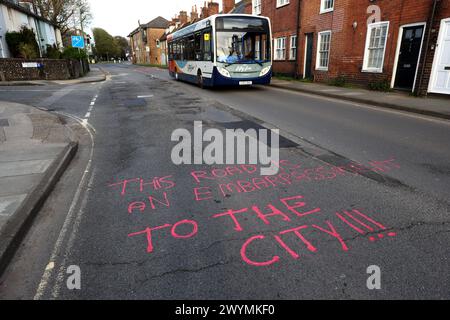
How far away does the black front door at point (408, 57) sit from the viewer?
497 inches

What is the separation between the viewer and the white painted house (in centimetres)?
2592

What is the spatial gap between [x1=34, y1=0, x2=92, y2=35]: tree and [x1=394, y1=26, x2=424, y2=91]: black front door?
4774 cm

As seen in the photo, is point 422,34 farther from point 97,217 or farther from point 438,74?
point 97,217

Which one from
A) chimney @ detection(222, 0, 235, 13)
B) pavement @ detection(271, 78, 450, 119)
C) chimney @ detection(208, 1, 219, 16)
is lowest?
pavement @ detection(271, 78, 450, 119)

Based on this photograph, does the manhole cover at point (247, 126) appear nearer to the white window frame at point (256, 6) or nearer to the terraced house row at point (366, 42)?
the terraced house row at point (366, 42)

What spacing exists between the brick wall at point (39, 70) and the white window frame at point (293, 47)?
59.8 feet

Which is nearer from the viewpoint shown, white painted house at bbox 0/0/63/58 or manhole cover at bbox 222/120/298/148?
manhole cover at bbox 222/120/298/148

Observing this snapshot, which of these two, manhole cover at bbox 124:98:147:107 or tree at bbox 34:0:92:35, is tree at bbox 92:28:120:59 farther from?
manhole cover at bbox 124:98:147:107

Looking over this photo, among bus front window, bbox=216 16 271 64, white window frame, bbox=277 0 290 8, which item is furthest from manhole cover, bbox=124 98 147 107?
white window frame, bbox=277 0 290 8

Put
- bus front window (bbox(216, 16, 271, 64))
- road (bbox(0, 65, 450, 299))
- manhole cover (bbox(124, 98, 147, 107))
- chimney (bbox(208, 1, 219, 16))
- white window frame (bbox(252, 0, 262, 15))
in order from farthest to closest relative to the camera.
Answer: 1. chimney (bbox(208, 1, 219, 16))
2. white window frame (bbox(252, 0, 262, 15))
3. bus front window (bbox(216, 16, 271, 64))
4. manhole cover (bbox(124, 98, 147, 107))
5. road (bbox(0, 65, 450, 299))

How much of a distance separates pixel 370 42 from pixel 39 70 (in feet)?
77.4

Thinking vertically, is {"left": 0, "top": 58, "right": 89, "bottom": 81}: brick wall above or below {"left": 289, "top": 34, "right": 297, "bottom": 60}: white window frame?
below
